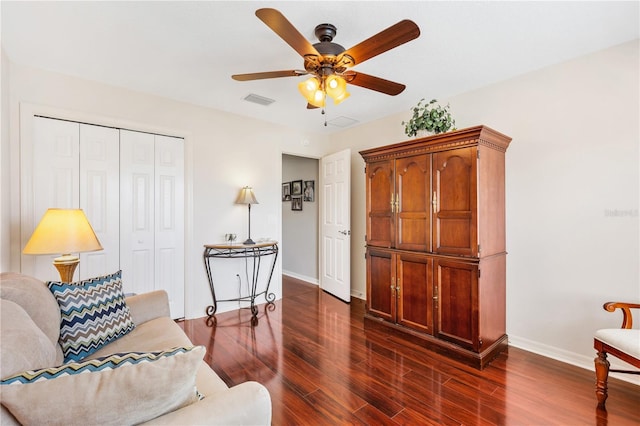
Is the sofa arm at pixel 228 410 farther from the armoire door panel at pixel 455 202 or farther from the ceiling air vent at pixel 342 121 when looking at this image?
the ceiling air vent at pixel 342 121

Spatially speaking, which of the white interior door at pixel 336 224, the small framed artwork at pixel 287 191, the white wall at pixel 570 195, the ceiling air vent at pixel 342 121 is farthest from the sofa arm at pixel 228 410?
the small framed artwork at pixel 287 191

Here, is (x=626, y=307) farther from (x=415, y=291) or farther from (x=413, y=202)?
(x=413, y=202)

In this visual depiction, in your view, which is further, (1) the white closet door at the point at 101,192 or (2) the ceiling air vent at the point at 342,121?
(2) the ceiling air vent at the point at 342,121

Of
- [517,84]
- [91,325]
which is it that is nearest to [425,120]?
[517,84]

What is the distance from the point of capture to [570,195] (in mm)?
2445

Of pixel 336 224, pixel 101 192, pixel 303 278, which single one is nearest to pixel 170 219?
pixel 101 192

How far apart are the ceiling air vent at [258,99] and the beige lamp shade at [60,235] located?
199 centimetres

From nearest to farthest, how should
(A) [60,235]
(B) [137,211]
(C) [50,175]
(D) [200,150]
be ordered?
(A) [60,235] < (C) [50,175] < (B) [137,211] < (D) [200,150]

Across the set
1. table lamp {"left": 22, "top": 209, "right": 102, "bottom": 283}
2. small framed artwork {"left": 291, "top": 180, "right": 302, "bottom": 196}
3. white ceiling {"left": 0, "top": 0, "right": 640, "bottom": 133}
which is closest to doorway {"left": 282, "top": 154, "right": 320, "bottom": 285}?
small framed artwork {"left": 291, "top": 180, "right": 302, "bottom": 196}

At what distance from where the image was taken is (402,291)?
9.60ft

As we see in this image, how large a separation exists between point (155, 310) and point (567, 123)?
3.61 metres

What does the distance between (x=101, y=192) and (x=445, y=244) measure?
3350 millimetres

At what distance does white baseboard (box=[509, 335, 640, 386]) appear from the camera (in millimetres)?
2180

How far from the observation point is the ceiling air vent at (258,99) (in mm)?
3234
